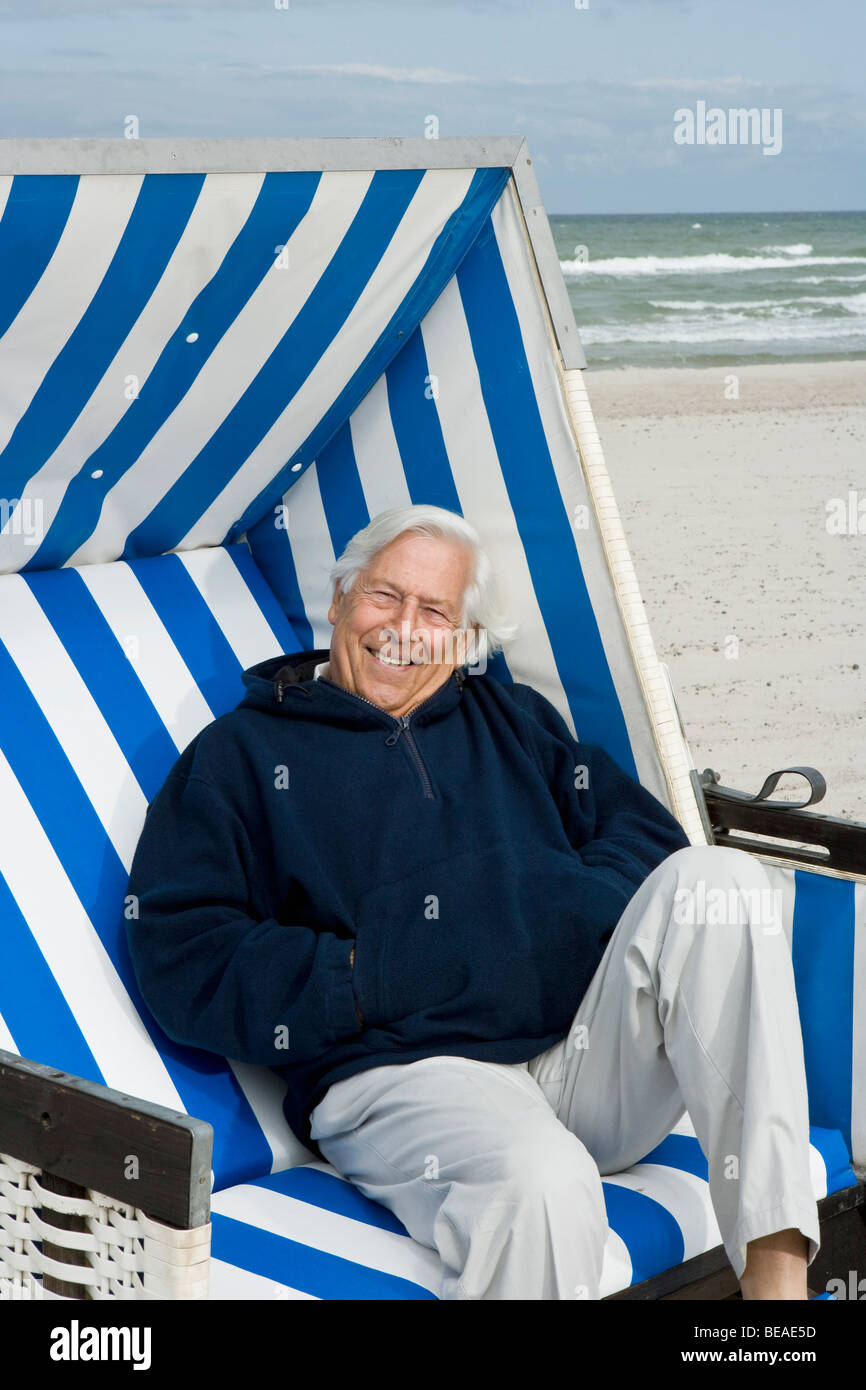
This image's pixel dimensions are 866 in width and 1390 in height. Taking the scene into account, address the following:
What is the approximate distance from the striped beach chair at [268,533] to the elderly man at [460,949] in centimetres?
13

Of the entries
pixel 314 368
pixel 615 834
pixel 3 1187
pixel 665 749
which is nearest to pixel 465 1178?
pixel 3 1187

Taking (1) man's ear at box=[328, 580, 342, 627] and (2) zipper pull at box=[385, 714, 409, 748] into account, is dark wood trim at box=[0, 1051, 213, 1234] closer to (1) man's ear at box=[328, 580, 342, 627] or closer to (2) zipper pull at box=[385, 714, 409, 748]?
(2) zipper pull at box=[385, 714, 409, 748]

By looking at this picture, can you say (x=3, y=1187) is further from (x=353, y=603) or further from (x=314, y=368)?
(x=314, y=368)

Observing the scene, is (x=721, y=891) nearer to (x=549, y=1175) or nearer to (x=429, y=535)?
(x=549, y=1175)

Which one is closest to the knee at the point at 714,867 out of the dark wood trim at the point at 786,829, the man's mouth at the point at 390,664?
the dark wood trim at the point at 786,829

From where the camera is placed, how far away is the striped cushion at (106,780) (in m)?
2.39

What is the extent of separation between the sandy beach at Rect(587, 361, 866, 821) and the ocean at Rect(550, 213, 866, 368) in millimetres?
3770

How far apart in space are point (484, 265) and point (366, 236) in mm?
288

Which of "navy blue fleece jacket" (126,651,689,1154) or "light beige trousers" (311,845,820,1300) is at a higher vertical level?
"navy blue fleece jacket" (126,651,689,1154)

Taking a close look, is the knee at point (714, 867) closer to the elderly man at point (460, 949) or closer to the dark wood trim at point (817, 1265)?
the elderly man at point (460, 949)

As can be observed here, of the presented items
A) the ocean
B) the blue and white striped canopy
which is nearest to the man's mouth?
the blue and white striped canopy

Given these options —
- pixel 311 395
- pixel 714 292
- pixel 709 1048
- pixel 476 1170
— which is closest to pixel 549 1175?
pixel 476 1170

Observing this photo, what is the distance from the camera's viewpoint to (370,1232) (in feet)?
6.82

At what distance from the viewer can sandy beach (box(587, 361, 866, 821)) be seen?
237 inches
